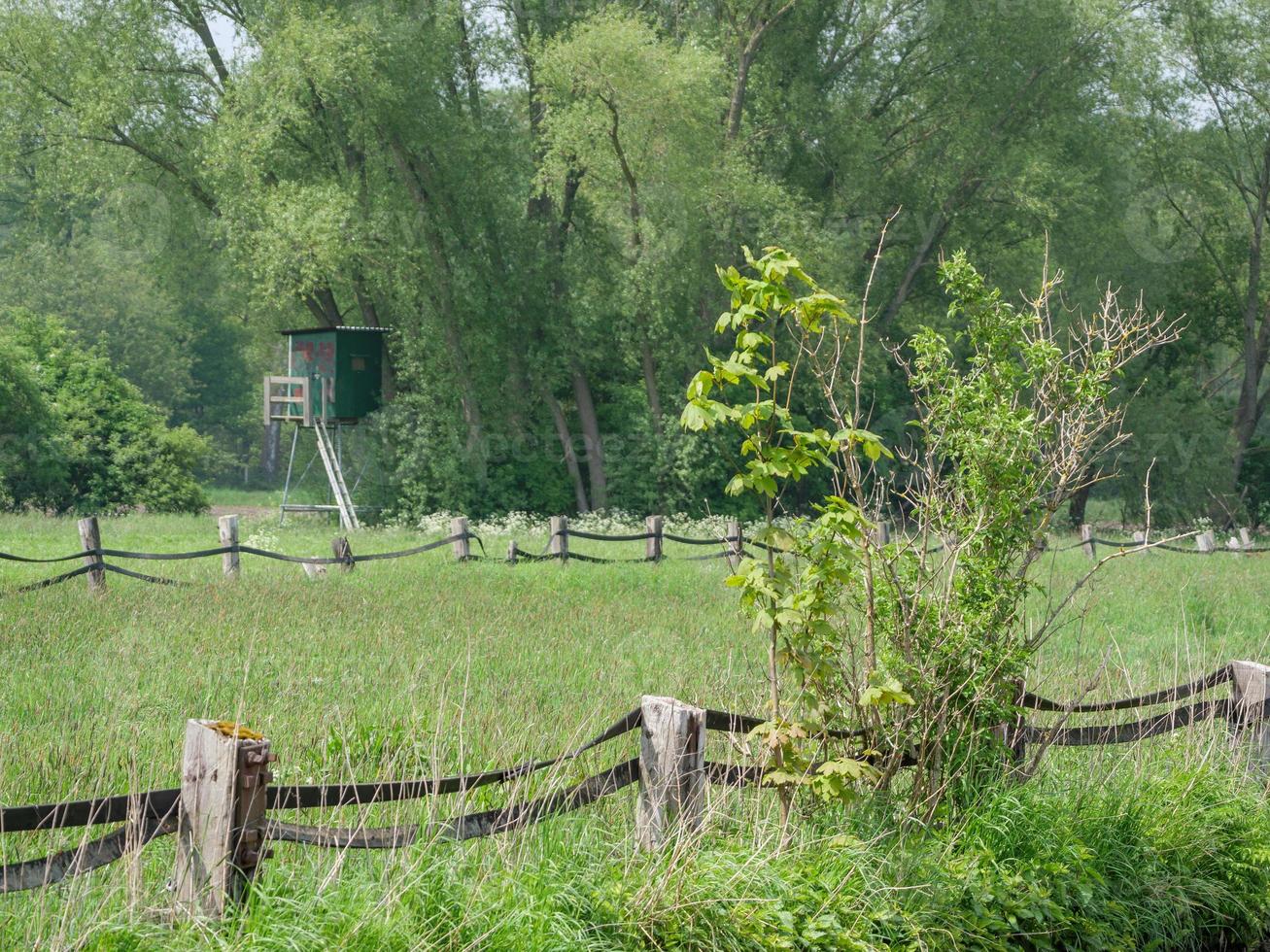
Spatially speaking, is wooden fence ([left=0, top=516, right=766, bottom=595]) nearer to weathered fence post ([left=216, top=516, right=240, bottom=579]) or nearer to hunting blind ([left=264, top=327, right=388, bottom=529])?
weathered fence post ([left=216, top=516, right=240, bottom=579])

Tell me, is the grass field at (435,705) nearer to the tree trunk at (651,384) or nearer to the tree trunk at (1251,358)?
the tree trunk at (651,384)

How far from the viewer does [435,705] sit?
776 cm

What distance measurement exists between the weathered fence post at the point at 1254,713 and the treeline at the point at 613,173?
2000 centimetres

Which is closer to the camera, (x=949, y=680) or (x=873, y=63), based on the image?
(x=949, y=680)

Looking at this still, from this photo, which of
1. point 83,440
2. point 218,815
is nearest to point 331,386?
point 83,440

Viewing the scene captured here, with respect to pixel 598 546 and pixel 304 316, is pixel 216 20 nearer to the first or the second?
pixel 304 316

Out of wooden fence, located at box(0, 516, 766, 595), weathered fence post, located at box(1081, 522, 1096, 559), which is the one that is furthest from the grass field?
weathered fence post, located at box(1081, 522, 1096, 559)

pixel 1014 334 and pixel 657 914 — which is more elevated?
pixel 1014 334

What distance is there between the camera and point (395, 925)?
158 inches

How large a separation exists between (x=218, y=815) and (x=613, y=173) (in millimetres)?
24430

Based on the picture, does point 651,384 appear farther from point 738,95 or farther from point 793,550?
point 793,550

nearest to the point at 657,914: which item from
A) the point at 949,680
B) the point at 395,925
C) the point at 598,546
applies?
the point at 395,925

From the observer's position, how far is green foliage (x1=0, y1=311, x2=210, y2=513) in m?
29.1

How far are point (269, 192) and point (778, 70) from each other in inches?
472
